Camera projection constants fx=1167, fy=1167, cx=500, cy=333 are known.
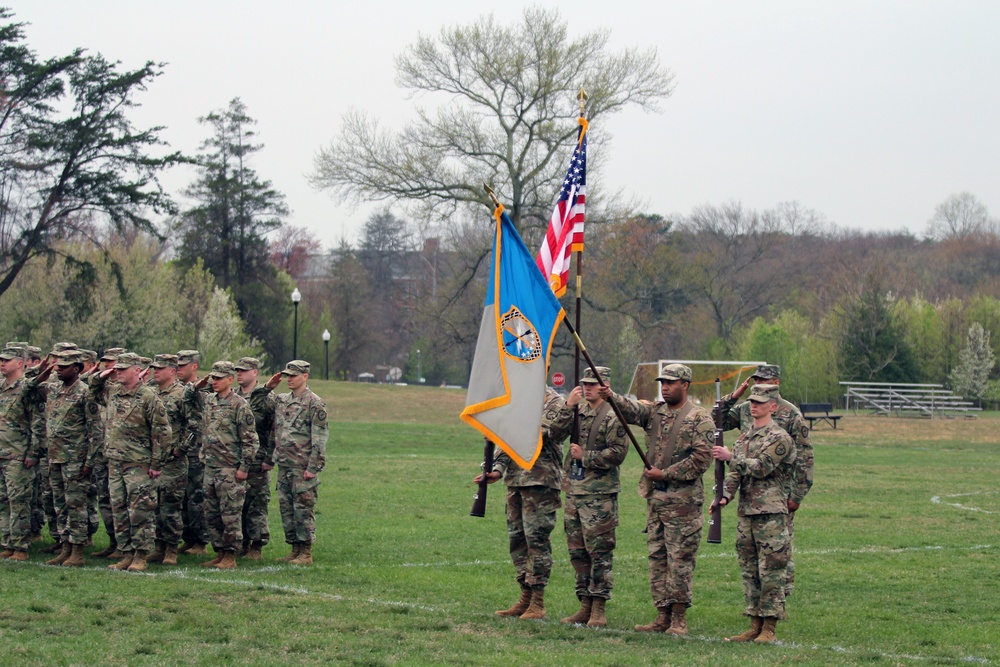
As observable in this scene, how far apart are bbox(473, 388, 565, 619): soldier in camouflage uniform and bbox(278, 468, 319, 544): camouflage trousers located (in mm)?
3199

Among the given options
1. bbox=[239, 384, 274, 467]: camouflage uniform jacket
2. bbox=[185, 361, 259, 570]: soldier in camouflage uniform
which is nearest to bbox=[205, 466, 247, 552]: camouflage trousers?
bbox=[185, 361, 259, 570]: soldier in camouflage uniform

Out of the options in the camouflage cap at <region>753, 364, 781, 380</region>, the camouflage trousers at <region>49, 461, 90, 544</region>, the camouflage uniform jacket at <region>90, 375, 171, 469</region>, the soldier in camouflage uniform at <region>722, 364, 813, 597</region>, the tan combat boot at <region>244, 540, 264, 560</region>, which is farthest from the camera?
the tan combat boot at <region>244, 540, 264, 560</region>

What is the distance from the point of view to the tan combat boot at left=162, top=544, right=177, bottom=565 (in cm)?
1308

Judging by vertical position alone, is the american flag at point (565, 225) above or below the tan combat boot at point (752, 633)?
above

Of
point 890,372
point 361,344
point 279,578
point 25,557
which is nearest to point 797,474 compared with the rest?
point 279,578

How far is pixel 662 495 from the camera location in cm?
1004

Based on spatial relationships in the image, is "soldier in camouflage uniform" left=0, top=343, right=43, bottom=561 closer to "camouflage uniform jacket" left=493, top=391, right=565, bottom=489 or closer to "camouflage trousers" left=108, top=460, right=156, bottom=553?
"camouflage trousers" left=108, top=460, right=156, bottom=553

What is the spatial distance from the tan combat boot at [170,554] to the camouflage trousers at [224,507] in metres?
0.42

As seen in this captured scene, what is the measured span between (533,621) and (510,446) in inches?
62.4

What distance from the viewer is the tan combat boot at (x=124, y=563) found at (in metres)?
12.6

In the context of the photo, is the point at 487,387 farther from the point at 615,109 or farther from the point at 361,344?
the point at 361,344

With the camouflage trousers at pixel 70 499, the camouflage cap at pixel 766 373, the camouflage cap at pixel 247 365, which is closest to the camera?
the camouflage cap at pixel 766 373

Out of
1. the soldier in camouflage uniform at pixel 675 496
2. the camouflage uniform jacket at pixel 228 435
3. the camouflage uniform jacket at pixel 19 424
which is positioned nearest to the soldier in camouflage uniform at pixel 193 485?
the camouflage uniform jacket at pixel 228 435

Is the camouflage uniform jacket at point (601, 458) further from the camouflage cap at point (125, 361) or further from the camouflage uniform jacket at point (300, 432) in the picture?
the camouflage cap at point (125, 361)
